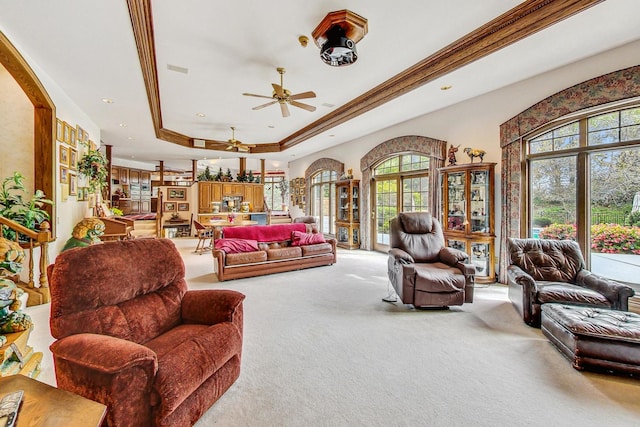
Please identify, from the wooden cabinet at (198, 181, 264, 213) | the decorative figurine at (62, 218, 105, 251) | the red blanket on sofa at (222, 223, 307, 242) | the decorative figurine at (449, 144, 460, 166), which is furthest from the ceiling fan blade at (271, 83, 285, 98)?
the wooden cabinet at (198, 181, 264, 213)

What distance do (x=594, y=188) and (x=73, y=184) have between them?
25.2 ft

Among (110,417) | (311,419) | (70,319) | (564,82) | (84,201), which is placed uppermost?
(564,82)

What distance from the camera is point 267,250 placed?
16.0ft

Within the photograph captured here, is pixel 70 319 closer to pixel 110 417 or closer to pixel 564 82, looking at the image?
pixel 110 417

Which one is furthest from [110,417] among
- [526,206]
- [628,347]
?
[526,206]

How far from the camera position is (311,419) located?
1.64 meters

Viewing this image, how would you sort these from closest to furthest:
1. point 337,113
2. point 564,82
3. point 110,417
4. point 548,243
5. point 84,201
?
point 110,417
point 548,243
point 564,82
point 84,201
point 337,113

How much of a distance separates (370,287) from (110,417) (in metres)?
3.35

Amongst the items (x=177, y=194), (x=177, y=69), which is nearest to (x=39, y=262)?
(x=177, y=69)

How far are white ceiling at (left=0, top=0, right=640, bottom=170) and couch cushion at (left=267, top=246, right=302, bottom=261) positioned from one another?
2727 mm

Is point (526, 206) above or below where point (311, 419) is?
above

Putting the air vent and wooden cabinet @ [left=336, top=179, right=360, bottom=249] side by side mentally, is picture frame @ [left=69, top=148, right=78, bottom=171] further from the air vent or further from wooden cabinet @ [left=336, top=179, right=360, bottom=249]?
wooden cabinet @ [left=336, top=179, right=360, bottom=249]

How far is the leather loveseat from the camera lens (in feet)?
14.6

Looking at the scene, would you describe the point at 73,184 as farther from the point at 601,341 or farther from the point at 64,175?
the point at 601,341
